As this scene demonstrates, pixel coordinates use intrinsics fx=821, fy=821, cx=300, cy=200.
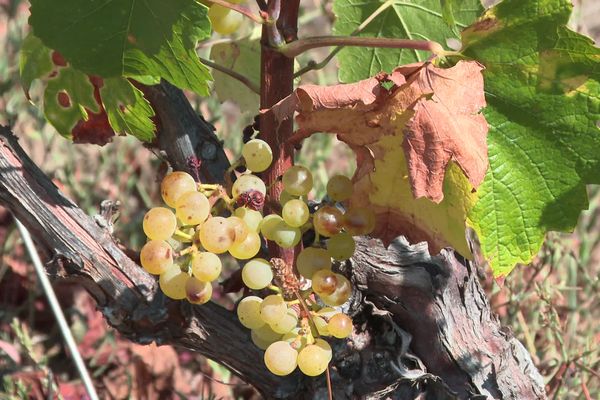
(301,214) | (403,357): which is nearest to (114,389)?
(403,357)

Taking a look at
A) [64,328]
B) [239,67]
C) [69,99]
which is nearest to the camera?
[69,99]

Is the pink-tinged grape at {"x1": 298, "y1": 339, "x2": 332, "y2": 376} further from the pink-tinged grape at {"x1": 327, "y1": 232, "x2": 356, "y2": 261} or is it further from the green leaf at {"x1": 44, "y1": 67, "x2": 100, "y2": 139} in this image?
the green leaf at {"x1": 44, "y1": 67, "x2": 100, "y2": 139}

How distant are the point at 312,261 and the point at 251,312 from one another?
0.30 feet

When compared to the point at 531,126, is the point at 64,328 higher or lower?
lower

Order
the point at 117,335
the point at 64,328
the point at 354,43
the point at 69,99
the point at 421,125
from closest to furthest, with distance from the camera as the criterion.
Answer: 1. the point at 421,125
2. the point at 354,43
3. the point at 69,99
4. the point at 64,328
5. the point at 117,335

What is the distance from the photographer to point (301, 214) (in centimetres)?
91

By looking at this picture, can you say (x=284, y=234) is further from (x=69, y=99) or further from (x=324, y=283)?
(x=69, y=99)

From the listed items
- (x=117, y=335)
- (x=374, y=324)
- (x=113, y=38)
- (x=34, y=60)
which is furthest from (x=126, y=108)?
(x=117, y=335)

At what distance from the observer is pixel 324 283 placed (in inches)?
35.7

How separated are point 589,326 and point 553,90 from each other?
42.2 inches

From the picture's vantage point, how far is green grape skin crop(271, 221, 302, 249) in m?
0.92

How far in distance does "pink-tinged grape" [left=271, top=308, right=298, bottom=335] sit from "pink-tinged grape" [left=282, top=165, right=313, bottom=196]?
0.44ft

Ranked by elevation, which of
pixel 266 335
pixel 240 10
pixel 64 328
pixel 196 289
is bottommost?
pixel 64 328

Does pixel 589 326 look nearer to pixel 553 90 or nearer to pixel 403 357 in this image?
pixel 403 357
